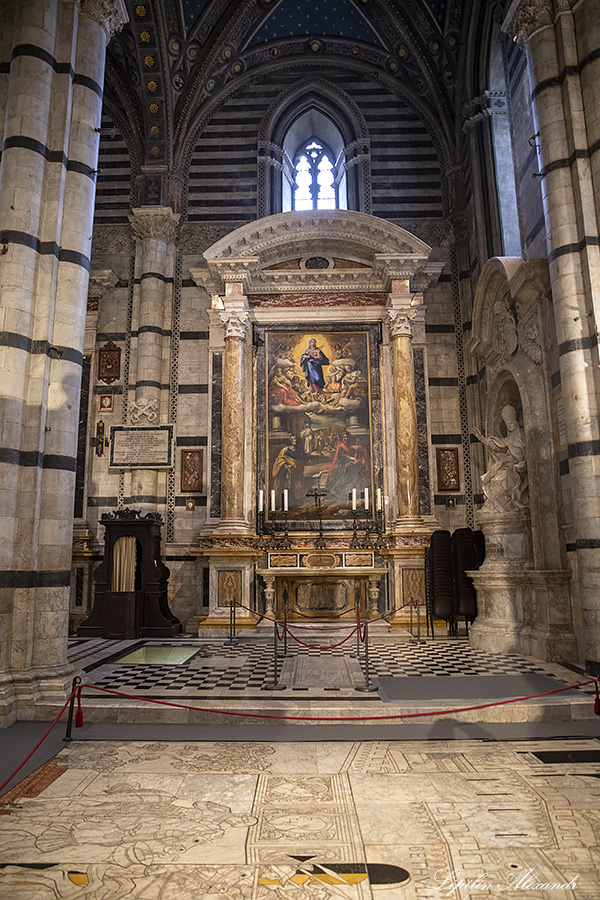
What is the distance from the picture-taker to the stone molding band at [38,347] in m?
6.34

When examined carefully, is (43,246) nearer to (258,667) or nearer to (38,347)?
(38,347)

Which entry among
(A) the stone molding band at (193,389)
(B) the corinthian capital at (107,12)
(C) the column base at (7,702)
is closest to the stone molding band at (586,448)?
(C) the column base at (7,702)

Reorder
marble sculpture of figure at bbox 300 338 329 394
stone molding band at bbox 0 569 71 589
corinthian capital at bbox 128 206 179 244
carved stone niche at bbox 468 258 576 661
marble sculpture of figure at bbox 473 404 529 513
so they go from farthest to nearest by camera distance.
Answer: corinthian capital at bbox 128 206 179 244 < marble sculpture of figure at bbox 300 338 329 394 < marble sculpture of figure at bbox 473 404 529 513 < carved stone niche at bbox 468 258 576 661 < stone molding band at bbox 0 569 71 589

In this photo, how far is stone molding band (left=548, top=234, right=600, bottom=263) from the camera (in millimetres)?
7574

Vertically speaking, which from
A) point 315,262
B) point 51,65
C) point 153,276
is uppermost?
point 315,262

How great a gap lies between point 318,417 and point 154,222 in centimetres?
590

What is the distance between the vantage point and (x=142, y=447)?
12.7 m

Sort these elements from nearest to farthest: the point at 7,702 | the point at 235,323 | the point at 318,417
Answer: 1. the point at 7,702
2. the point at 235,323
3. the point at 318,417

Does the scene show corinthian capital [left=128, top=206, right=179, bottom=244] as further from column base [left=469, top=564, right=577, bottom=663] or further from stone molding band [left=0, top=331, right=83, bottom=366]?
column base [left=469, top=564, right=577, bottom=663]

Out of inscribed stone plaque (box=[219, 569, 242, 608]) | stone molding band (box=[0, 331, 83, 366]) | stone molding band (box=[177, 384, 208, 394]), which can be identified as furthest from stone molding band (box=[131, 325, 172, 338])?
stone molding band (box=[0, 331, 83, 366])

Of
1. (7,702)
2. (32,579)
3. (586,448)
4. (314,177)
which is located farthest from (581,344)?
(314,177)

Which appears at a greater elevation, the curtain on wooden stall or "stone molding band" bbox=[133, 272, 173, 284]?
"stone molding band" bbox=[133, 272, 173, 284]

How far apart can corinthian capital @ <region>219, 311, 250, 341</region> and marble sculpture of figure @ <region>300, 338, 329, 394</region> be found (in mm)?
1439

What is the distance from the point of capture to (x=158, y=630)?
1098cm
